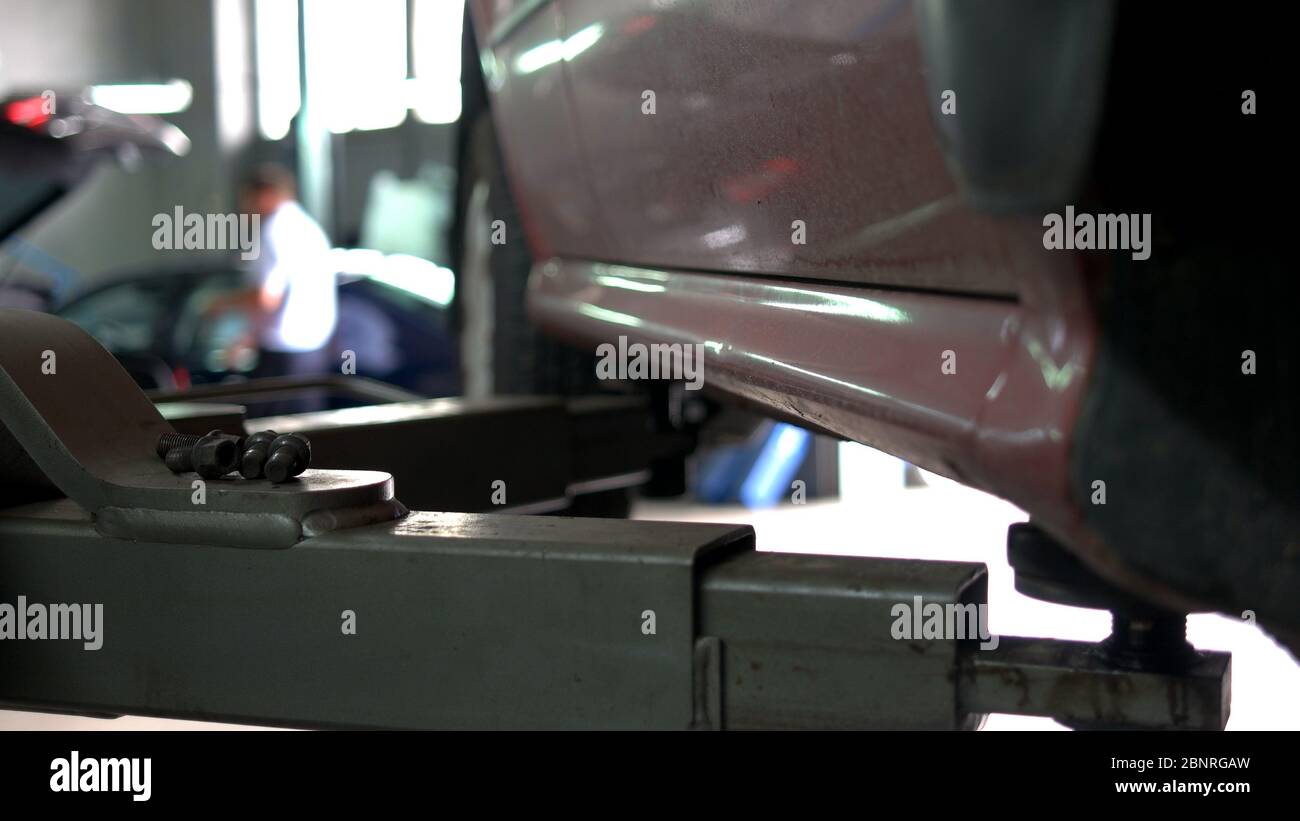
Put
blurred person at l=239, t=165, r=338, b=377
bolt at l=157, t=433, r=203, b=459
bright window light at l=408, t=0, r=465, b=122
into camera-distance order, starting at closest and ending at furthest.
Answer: bolt at l=157, t=433, r=203, b=459 < blurred person at l=239, t=165, r=338, b=377 < bright window light at l=408, t=0, r=465, b=122

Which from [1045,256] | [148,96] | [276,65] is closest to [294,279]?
[1045,256]

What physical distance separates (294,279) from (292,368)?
654 millimetres

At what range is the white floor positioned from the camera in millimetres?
2650

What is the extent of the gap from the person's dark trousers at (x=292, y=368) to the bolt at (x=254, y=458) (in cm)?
313

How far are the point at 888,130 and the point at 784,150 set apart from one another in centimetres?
21

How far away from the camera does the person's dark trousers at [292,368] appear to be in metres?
5.09

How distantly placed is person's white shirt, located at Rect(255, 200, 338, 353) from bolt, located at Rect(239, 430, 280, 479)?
4.32 m

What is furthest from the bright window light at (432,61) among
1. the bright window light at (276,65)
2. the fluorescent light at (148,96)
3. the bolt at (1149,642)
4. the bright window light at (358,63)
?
the bolt at (1149,642)

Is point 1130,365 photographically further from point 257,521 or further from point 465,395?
point 465,395

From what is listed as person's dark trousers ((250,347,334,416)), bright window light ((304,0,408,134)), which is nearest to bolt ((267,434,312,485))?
person's dark trousers ((250,347,334,416))

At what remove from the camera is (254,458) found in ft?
4.35

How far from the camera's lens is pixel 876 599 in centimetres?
103

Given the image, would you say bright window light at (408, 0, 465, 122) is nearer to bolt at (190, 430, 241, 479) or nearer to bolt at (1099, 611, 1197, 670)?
bolt at (190, 430, 241, 479)

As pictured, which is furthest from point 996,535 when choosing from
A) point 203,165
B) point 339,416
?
point 203,165
